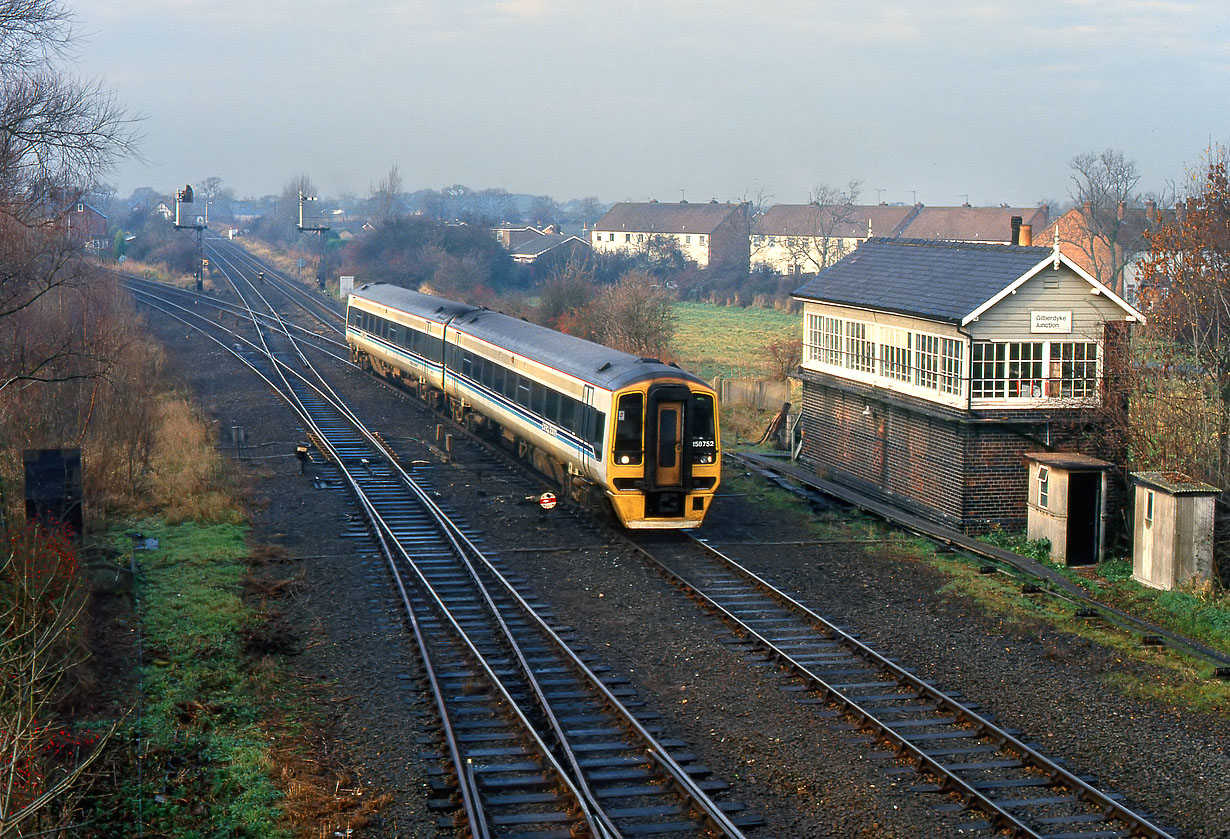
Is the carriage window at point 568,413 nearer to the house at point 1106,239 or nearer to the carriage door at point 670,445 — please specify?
the carriage door at point 670,445

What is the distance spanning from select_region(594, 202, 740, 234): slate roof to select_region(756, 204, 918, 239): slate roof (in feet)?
11.9

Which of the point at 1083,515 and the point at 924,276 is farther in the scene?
the point at 924,276

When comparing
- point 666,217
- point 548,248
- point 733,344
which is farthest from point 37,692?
point 666,217

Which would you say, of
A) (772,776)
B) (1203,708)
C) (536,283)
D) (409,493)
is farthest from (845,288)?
(536,283)

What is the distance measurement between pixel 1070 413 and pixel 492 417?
451 inches

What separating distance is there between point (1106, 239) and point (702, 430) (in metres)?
52.3

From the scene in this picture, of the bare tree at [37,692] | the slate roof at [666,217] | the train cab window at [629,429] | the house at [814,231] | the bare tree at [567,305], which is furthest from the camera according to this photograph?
the slate roof at [666,217]

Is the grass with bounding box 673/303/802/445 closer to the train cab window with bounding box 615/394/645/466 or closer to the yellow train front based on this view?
the yellow train front

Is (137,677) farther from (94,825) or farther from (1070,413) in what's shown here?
(1070,413)

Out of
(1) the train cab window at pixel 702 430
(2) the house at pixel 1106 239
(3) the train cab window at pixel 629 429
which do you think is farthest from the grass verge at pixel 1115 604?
(2) the house at pixel 1106 239

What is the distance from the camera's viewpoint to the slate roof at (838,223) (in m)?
92.7

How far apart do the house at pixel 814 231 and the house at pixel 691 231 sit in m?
1.70

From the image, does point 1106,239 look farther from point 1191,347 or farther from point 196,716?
point 196,716

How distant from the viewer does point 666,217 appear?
100875 millimetres
